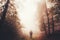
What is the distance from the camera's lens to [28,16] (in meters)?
2.18

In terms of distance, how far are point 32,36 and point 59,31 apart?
326mm

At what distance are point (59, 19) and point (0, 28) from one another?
27.7 inches

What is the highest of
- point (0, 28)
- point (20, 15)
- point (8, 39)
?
point (20, 15)

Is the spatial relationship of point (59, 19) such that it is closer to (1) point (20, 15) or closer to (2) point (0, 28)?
(1) point (20, 15)

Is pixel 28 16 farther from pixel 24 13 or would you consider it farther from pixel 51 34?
pixel 51 34

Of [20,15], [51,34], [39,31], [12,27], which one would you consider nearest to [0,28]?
[12,27]

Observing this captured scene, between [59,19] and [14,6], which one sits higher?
[14,6]

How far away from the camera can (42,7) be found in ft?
7.21

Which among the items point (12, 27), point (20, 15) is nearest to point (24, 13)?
point (20, 15)

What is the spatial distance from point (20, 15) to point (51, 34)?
1.41 ft

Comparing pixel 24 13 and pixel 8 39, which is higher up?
pixel 24 13

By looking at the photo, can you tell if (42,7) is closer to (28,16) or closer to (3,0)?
(28,16)

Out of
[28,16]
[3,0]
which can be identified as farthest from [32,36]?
[3,0]

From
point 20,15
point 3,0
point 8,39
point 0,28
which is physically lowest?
point 8,39
